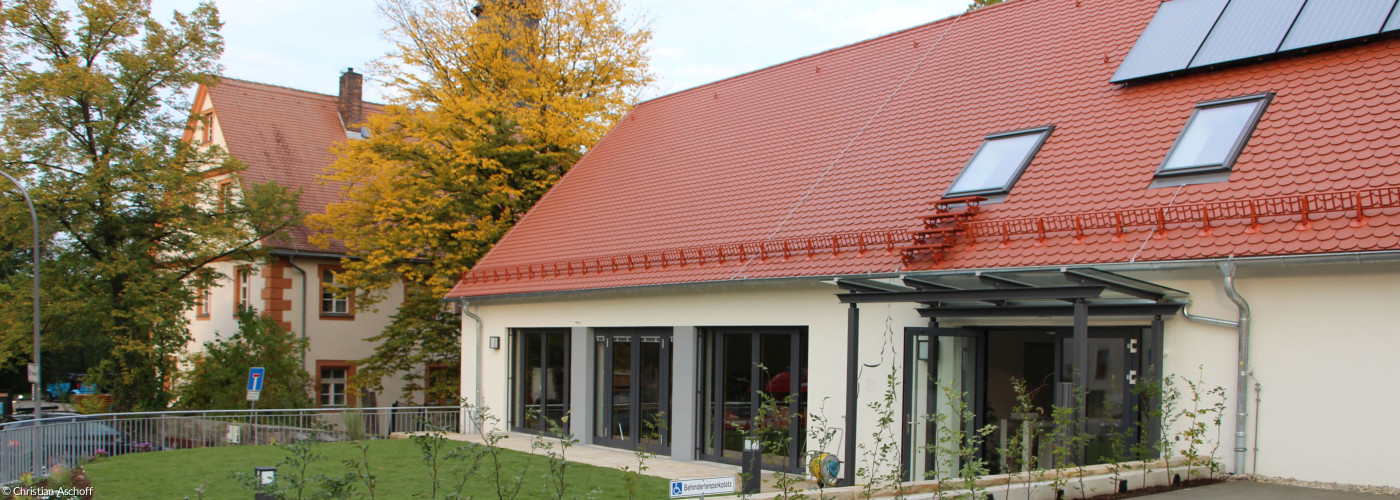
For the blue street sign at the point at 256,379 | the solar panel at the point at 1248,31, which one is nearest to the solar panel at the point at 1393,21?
the solar panel at the point at 1248,31

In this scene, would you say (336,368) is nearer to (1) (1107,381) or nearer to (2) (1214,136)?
(1) (1107,381)

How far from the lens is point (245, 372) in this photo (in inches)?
1121

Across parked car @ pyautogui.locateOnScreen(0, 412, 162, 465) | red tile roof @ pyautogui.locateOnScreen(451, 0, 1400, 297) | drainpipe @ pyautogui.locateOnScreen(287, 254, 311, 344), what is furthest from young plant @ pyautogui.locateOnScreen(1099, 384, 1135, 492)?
drainpipe @ pyautogui.locateOnScreen(287, 254, 311, 344)

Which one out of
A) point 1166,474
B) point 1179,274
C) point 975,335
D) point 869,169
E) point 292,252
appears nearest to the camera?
point 1166,474

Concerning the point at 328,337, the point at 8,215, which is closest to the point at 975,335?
the point at 8,215

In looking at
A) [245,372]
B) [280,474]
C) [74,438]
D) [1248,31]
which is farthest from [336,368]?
[1248,31]

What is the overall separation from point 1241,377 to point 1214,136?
2.90 m

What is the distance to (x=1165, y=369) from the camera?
11.1 m

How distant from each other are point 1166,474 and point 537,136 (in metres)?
19.0

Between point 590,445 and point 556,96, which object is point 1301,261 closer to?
point 590,445

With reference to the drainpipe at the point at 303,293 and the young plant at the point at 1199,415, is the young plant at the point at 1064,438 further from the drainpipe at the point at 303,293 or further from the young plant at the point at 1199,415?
the drainpipe at the point at 303,293

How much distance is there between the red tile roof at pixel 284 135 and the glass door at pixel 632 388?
17596mm

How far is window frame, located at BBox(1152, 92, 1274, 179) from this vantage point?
37.2 ft

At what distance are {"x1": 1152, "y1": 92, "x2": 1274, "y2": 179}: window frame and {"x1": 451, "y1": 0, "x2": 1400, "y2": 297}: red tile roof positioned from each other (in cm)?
10
